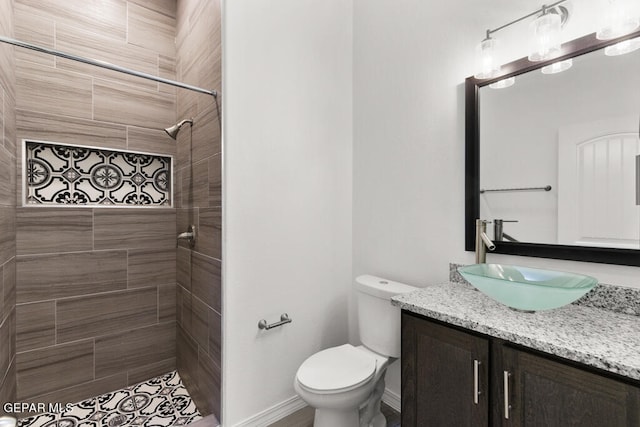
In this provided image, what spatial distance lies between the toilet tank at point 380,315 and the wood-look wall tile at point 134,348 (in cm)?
161

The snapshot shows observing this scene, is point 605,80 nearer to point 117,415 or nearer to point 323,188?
point 323,188

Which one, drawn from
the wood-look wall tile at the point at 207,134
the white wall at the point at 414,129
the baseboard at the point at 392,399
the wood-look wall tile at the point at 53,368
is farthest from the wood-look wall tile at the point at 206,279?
the baseboard at the point at 392,399

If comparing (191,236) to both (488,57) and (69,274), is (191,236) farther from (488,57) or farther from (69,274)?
(488,57)

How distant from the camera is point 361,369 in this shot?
154cm

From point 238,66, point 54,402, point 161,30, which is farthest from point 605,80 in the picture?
point 54,402

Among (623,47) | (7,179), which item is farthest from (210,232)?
(623,47)

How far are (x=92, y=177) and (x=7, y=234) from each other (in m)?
0.59

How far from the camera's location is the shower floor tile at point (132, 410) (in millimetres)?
1849

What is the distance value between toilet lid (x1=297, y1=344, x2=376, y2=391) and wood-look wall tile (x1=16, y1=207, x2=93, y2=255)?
5.62ft

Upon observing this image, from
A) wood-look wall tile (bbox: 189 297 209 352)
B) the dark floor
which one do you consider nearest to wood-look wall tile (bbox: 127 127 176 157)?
wood-look wall tile (bbox: 189 297 209 352)

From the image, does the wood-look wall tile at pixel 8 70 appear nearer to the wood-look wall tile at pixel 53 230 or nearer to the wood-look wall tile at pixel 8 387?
the wood-look wall tile at pixel 53 230

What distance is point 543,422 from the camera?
90 cm

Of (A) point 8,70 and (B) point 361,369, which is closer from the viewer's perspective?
(B) point 361,369

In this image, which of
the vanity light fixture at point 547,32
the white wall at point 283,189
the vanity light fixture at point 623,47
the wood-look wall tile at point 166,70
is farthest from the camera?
the wood-look wall tile at point 166,70
